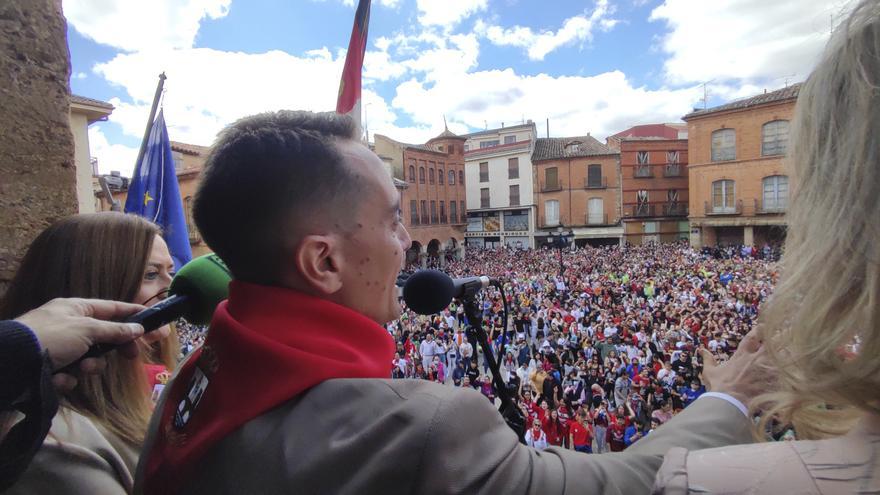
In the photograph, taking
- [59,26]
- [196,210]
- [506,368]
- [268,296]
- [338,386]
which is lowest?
[506,368]

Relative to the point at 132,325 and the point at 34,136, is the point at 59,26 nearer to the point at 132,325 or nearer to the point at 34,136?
the point at 34,136

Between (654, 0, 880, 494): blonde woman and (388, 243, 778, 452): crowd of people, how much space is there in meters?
0.93

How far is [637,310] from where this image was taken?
13664mm

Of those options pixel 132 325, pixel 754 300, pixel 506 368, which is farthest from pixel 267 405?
pixel 754 300

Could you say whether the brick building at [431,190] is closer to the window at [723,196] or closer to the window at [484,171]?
the window at [484,171]

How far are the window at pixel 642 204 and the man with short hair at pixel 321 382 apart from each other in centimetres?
3636

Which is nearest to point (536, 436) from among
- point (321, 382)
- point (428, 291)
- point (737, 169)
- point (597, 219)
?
point (428, 291)

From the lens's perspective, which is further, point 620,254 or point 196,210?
point 620,254

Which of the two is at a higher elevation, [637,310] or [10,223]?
[10,223]

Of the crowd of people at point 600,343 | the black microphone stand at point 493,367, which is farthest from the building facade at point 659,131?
the black microphone stand at point 493,367

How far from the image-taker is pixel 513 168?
127 feet

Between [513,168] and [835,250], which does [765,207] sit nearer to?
[513,168]

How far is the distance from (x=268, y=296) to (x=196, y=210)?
0.34 metres

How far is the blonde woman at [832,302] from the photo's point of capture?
679 mm
